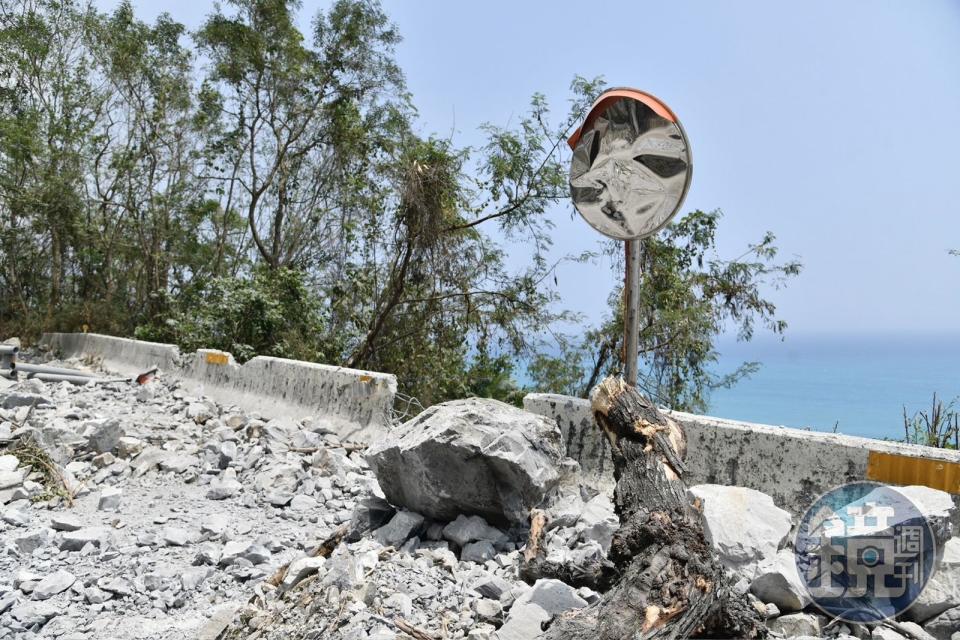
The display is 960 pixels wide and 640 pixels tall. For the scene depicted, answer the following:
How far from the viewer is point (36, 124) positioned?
15961 millimetres

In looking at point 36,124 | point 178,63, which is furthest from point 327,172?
point 36,124

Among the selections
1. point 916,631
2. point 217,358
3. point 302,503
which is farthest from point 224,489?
point 916,631

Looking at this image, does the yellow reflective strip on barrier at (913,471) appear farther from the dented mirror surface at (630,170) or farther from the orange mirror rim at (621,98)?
the orange mirror rim at (621,98)

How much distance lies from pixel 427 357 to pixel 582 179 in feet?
19.8

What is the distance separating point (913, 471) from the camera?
12.5ft

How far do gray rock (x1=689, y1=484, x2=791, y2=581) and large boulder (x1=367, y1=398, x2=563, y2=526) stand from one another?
3.02 feet

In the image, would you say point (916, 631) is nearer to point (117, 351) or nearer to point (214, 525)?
point (214, 525)

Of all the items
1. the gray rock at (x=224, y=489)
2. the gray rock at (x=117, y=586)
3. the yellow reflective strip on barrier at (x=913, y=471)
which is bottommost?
the gray rock at (x=117, y=586)

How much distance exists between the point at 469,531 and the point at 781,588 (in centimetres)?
161

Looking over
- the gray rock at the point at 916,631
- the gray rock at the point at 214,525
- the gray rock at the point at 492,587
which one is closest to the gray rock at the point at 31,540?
the gray rock at the point at 214,525

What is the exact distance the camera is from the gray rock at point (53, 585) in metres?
3.69

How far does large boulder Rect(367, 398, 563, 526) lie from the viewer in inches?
161

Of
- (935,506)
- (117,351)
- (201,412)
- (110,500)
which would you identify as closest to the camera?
(935,506)

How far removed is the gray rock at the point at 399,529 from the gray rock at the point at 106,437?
10.5 ft
